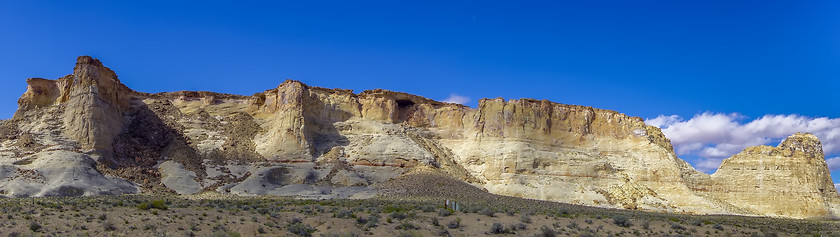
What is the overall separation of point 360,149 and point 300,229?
3596cm

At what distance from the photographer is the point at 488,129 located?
62.4 m

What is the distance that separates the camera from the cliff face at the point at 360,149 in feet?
159

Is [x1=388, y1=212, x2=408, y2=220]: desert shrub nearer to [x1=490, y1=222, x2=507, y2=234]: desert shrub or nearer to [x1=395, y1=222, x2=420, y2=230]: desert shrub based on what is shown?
[x1=395, y1=222, x2=420, y2=230]: desert shrub

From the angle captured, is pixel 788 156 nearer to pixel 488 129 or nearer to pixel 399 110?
pixel 488 129

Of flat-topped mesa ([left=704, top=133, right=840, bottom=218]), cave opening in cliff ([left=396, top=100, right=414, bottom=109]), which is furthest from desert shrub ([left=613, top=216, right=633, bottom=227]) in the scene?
cave opening in cliff ([left=396, top=100, right=414, bottom=109])

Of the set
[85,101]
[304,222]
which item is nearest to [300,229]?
[304,222]

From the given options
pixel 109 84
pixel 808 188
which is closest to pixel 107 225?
pixel 109 84

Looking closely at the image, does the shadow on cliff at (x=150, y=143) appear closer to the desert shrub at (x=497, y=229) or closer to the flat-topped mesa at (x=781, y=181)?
the desert shrub at (x=497, y=229)

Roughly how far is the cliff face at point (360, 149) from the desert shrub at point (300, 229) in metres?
21.3

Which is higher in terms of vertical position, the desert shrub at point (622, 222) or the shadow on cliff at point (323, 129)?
the shadow on cliff at point (323, 129)

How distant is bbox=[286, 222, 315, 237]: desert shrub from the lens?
21969mm

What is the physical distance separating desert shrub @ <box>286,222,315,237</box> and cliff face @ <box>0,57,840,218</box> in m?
21.3

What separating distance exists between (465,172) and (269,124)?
19.3 metres

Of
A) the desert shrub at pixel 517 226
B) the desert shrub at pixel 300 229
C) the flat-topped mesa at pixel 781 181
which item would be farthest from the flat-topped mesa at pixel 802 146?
the desert shrub at pixel 300 229
